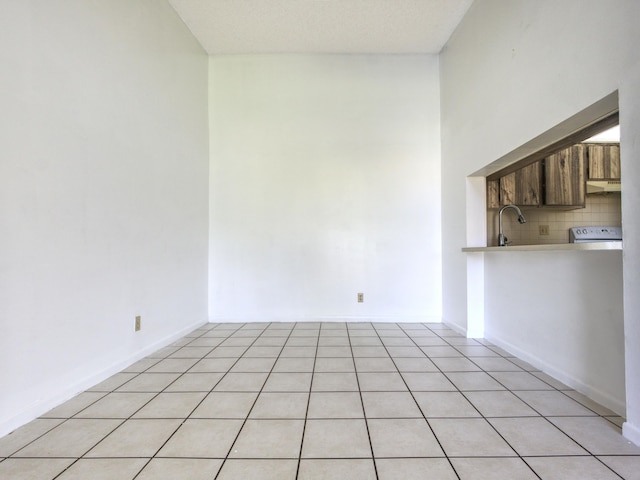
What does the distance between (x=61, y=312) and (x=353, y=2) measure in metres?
3.35

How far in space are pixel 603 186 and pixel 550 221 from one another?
0.54 metres

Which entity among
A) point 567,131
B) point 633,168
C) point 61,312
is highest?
point 567,131

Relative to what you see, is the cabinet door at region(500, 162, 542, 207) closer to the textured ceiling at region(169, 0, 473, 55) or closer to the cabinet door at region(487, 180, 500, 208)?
the cabinet door at region(487, 180, 500, 208)

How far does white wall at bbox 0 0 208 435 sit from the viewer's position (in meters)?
1.44

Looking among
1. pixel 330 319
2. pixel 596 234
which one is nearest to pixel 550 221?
pixel 596 234

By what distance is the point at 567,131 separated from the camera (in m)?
1.79

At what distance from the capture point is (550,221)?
3189mm

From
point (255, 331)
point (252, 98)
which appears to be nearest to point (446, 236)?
point (255, 331)

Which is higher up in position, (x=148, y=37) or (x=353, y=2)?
(x=353, y=2)

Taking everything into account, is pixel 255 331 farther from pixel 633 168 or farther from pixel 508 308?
pixel 633 168

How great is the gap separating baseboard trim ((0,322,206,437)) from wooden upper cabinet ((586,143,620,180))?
424cm

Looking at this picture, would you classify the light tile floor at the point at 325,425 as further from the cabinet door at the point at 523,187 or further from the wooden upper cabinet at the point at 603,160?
the wooden upper cabinet at the point at 603,160

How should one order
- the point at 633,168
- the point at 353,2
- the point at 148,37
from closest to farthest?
the point at 633,168 → the point at 148,37 → the point at 353,2

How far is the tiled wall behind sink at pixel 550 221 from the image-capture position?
120 inches
